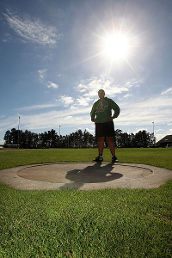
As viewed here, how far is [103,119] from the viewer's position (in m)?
9.81

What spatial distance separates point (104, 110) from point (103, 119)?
0.33 meters

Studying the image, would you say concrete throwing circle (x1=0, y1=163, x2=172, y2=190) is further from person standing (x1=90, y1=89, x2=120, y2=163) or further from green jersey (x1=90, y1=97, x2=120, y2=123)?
green jersey (x1=90, y1=97, x2=120, y2=123)

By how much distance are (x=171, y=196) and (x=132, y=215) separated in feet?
4.03

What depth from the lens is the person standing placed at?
31.5 ft

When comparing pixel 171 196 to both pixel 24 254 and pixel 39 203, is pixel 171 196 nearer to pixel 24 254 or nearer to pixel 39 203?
pixel 39 203

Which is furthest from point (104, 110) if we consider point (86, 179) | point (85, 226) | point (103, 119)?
point (85, 226)

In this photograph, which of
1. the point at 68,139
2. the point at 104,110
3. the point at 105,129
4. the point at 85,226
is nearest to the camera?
the point at 85,226

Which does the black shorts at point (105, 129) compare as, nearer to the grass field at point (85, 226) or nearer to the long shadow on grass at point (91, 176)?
the long shadow on grass at point (91, 176)

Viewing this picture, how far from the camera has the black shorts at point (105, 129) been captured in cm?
956

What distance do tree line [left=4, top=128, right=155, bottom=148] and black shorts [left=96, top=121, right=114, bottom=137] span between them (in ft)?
428

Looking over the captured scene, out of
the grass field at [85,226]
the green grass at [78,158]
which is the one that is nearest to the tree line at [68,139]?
the green grass at [78,158]

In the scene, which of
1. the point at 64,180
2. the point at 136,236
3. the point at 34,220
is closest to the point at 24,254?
the point at 34,220

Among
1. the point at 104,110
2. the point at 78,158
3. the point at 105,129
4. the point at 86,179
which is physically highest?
the point at 104,110

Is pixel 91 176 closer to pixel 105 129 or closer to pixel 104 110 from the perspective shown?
pixel 105 129
